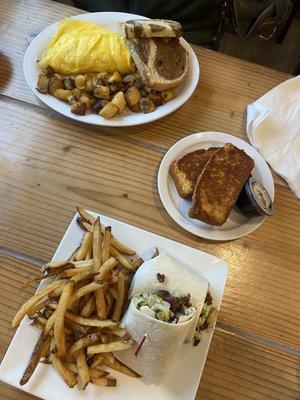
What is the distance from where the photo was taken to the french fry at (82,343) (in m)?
1.04

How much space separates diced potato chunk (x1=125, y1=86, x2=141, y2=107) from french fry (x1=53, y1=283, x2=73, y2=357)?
2.54 ft

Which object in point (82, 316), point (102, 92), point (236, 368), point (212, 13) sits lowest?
point (236, 368)

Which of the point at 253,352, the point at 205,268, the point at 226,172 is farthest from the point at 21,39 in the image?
the point at 253,352

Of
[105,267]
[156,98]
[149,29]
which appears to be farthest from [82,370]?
[149,29]

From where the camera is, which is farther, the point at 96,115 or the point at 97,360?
the point at 96,115

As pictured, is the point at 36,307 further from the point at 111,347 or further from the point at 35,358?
the point at 111,347

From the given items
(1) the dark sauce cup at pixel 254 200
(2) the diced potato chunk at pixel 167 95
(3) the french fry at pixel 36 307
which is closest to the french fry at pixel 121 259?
(3) the french fry at pixel 36 307

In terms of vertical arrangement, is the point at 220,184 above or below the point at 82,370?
above

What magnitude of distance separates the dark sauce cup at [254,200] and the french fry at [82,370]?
679 millimetres

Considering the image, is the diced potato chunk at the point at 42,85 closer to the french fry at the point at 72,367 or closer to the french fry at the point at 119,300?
the french fry at the point at 119,300

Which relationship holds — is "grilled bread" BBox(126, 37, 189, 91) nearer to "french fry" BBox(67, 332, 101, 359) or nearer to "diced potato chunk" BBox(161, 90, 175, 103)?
"diced potato chunk" BBox(161, 90, 175, 103)

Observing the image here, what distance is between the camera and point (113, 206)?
4.64 ft

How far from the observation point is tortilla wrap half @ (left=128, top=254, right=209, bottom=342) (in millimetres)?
1094

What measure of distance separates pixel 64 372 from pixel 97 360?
3.3 inches
